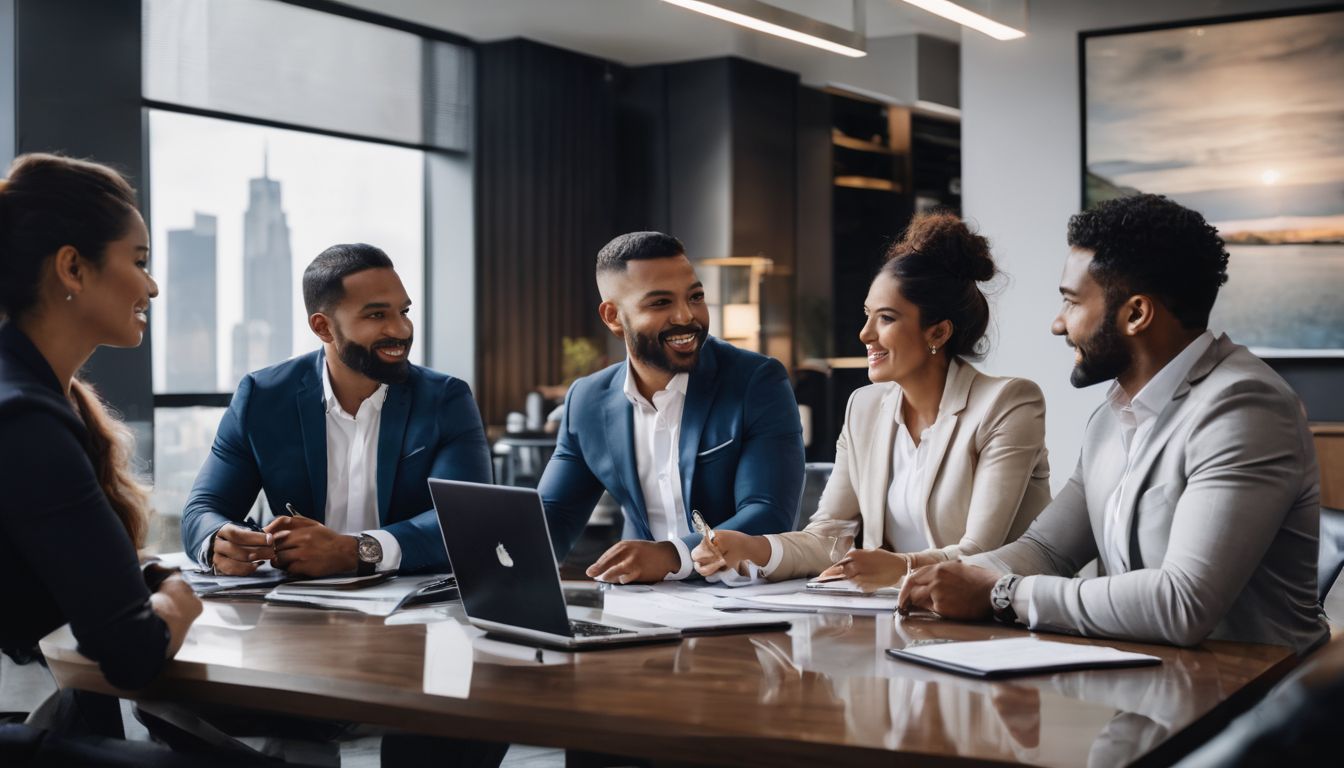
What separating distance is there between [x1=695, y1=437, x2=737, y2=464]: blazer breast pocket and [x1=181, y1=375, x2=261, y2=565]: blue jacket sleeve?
3.15 ft

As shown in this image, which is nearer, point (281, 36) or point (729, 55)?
point (281, 36)

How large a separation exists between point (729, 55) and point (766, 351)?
2004 millimetres

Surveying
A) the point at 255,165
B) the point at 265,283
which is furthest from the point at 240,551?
the point at 255,165

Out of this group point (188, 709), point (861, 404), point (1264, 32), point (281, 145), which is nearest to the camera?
point (188, 709)

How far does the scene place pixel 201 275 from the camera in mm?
6836

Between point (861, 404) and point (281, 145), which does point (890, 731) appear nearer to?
point (861, 404)

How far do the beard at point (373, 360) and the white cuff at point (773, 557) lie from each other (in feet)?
3.05

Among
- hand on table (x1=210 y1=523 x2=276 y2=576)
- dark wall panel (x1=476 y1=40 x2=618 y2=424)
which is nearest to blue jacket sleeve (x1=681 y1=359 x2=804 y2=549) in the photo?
hand on table (x1=210 y1=523 x2=276 y2=576)

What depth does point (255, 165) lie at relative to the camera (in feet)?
23.5

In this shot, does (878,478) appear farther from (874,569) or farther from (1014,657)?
(1014,657)

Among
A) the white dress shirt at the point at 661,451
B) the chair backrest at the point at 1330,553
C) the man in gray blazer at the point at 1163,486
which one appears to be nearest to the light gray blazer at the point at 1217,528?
the man in gray blazer at the point at 1163,486

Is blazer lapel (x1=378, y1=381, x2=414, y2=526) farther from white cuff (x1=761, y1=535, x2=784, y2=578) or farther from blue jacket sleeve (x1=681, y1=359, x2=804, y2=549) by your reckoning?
white cuff (x1=761, y1=535, x2=784, y2=578)

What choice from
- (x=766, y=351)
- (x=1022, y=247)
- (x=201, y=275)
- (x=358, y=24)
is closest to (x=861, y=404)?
(x=1022, y=247)

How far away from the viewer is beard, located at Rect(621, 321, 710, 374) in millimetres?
2898
